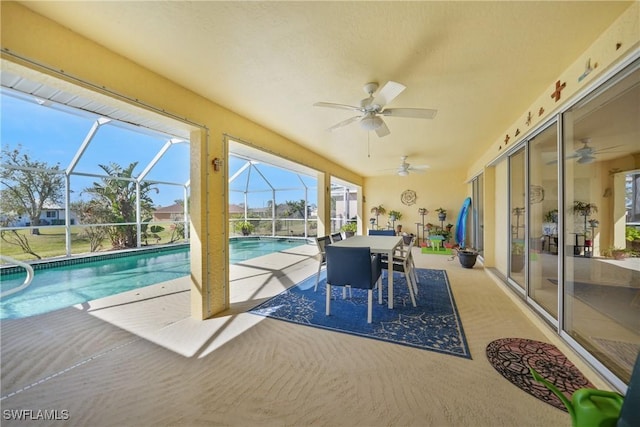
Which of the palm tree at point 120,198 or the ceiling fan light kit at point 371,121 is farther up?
the ceiling fan light kit at point 371,121

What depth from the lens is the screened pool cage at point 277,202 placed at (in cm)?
955

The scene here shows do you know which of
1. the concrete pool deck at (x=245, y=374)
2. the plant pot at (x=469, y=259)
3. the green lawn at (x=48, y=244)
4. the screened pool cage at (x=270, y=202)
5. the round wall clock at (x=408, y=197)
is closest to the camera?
the concrete pool deck at (x=245, y=374)

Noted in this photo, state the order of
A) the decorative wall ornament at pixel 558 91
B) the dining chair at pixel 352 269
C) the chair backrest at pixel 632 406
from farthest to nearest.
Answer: the dining chair at pixel 352 269, the decorative wall ornament at pixel 558 91, the chair backrest at pixel 632 406

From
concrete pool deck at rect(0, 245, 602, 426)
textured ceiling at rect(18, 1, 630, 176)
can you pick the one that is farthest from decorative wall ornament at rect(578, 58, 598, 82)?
concrete pool deck at rect(0, 245, 602, 426)

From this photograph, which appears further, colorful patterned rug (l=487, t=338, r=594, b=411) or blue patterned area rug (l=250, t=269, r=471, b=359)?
blue patterned area rug (l=250, t=269, r=471, b=359)

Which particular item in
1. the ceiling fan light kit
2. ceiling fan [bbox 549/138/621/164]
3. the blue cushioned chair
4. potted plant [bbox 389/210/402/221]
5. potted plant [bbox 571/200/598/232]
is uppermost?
the ceiling fan light kit

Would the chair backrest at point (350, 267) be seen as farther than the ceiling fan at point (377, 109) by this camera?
Yes

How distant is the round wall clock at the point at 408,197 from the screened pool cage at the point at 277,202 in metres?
1.98

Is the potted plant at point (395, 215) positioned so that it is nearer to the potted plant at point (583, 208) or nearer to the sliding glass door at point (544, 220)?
the sliding glass door at point (544, 220)

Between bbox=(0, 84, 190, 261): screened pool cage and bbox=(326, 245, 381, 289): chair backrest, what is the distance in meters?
4.00

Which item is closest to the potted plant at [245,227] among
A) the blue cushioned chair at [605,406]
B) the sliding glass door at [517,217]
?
the sliding glass door at [517,217]

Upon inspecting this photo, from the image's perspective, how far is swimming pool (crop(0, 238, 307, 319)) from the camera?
3.36 m

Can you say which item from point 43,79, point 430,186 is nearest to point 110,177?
point 43,79

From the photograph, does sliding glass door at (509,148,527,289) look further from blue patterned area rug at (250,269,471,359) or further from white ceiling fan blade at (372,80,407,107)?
white ceiling fan blade at (372,80,407,107)
